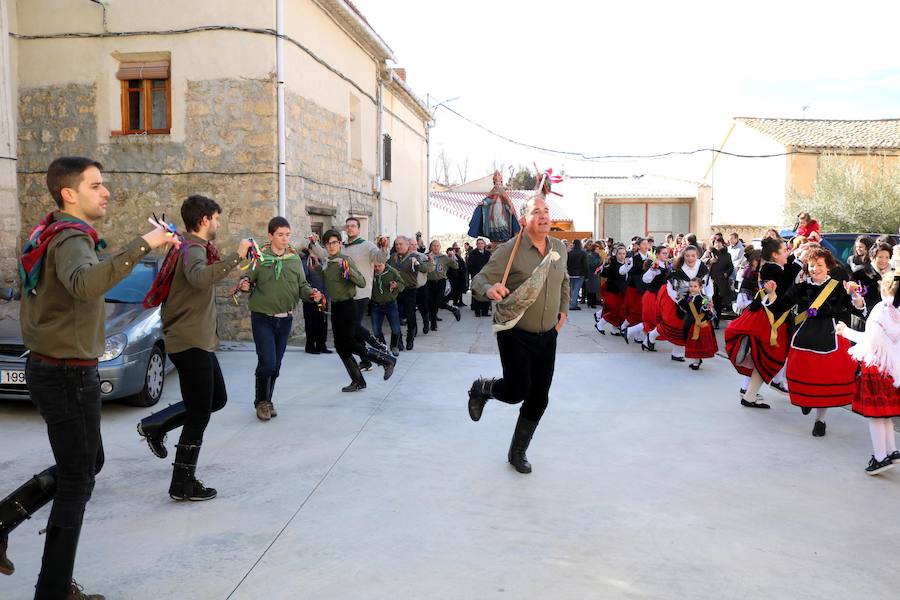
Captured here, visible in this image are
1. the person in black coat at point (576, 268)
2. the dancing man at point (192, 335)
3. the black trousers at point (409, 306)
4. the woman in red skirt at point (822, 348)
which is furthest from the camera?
the person in black coat at point (576, 268)

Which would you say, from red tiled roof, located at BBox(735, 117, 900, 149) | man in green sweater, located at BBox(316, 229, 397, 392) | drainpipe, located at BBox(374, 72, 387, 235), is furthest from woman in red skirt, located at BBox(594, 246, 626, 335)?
red tiled roof, located at BBox(735, 117, 900, 149)

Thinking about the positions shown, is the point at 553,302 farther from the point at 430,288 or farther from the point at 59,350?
the point at 430,288

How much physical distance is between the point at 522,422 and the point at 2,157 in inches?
360

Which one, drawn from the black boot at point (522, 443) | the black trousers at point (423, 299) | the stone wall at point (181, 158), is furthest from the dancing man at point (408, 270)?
the black boot at point (522, 443)

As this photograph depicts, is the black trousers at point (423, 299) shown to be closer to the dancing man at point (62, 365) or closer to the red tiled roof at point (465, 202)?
the dancing man at point (62, 365)

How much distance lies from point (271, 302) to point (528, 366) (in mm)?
2521

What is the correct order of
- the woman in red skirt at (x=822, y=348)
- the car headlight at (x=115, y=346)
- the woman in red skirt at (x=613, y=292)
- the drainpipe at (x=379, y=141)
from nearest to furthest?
the woman in red skirt at (x=822, y=348)
the car headlight at (x=115, y=346)
the woman in red skirt at (x=613, y=292)
the drainpipe at (x=379, y=141)

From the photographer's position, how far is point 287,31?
1113cm

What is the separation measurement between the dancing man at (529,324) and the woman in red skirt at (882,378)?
7.03 ft

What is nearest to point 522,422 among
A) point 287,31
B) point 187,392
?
point 187,392

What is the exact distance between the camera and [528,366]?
4883mm

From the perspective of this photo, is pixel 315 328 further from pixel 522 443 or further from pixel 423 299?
pixel 522 443

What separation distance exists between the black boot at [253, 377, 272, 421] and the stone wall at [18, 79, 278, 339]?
479 cm

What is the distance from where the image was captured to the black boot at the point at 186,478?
4324 millimetres
